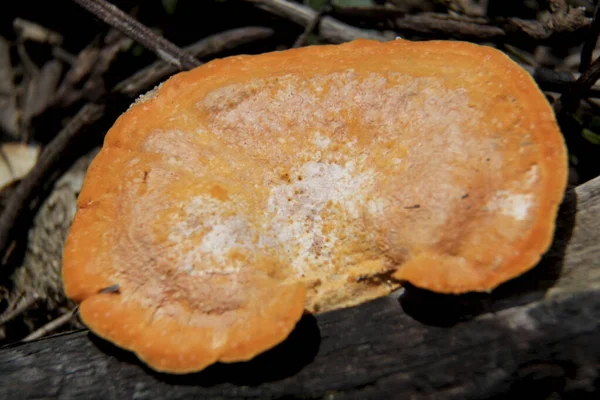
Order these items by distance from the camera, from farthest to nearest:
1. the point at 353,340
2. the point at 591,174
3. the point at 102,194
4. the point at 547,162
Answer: the point at 591,174
the point at 102,194
the point at 353,340
the point at 547,162

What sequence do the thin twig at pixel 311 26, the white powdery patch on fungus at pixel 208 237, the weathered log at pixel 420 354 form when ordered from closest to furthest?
the weathered log at pixel 420 354
the white powdery patch on fungus at pixel 208 237
the thin twig at pixel 311 26

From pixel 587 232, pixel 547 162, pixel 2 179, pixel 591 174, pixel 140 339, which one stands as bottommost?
pixel 2 179

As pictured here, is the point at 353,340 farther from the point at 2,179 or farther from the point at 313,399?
the point at 2,179

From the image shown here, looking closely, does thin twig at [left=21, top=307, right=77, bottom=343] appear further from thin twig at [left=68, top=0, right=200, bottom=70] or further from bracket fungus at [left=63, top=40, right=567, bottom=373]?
thin twig at [left=68, top=0, right=200, bottom=70]

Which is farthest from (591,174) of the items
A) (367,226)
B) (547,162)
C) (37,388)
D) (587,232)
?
(37,388)

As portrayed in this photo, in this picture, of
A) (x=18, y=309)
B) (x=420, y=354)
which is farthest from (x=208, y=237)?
(x=18, y=309)

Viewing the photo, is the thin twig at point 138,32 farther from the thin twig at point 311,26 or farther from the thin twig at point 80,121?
the thin twig at point 311,26

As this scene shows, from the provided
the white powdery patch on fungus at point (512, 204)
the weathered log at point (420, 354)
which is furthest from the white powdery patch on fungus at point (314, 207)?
the white powdery patch on fungus at point (512, 204)
